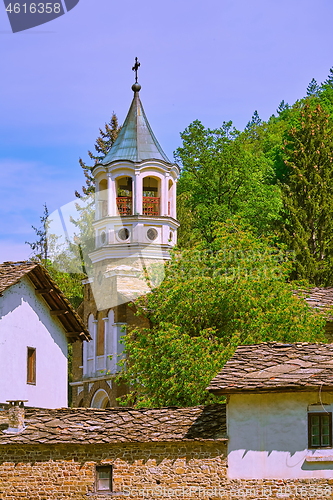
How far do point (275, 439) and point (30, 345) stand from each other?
10316 mm

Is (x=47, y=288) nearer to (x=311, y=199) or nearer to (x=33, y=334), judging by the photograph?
(x=33, y=334)

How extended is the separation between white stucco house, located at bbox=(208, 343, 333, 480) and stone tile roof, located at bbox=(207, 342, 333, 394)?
0.07 feet

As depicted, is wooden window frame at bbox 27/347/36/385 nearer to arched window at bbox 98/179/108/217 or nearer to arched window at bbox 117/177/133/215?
arched window at bbox 117/177/133/215

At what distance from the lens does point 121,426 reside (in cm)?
1603

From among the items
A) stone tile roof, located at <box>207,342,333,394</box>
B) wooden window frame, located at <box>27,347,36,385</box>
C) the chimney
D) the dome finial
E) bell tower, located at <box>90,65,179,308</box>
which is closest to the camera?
stone tile roof, located at <box>207,342,333,394</box>

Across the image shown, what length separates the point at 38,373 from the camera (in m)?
23.5

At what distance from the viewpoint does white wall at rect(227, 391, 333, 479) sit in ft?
49.2

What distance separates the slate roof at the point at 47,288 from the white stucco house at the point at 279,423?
8.80 metres

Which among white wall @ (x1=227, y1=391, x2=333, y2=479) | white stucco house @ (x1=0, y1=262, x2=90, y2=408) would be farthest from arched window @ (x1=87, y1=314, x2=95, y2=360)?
white wall @ (x1=227, y1=391, x2=333, y2=479)

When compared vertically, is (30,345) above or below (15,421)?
above

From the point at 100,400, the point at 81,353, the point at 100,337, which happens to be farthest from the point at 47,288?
the point at 81,353

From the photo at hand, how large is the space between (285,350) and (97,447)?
4784 millimetres

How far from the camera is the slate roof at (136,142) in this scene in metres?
36.5

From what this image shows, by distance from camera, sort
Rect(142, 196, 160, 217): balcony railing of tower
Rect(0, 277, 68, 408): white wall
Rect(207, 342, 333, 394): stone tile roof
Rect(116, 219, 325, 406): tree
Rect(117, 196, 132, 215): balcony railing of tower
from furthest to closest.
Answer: Rect(117, 196, 132, 215): balcony railing of tower → Rect(142, 196, 160, 217): balcony railing of tower → Rect(0, 277, 68, 408): white wall → Rect(116, 219, 325, 406): tree → Rect(207, 342, 333, 394): stone tile roof
